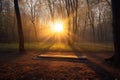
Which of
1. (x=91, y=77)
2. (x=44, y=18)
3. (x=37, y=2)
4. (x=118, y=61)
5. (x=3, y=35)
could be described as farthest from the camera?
(x=44, y=18)

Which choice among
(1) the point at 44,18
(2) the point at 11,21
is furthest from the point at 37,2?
(1) the point at 44,18

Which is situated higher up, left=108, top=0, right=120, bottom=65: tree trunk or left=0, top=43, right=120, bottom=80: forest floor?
left=108, top=0, right=120, bottom=65: tree trunk

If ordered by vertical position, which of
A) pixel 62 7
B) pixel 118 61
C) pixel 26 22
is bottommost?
Result: pixel 118 61

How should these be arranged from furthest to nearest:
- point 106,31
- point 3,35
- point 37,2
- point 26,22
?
point 106,31, point 26,22, point 37,2, point 3,35

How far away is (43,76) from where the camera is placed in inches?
218

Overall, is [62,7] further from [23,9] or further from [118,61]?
[118,61]

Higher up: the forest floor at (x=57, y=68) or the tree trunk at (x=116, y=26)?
the tree trunk at (x=116, y=26)

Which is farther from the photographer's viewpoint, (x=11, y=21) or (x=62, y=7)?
(x=11, y=21)

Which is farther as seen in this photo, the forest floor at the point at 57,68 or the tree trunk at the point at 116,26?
the tree trunk at the point at 116,26

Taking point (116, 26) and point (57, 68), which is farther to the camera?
point (116, 26)

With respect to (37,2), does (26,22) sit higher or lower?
lower

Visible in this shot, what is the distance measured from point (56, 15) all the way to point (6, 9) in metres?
13.3

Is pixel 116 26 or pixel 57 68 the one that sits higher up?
pixel 116 26

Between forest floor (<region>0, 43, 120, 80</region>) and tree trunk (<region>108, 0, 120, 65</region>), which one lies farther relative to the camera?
tree trunk (<region>108, 0, 120, 65</region>)
